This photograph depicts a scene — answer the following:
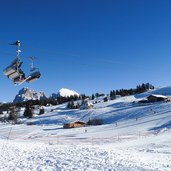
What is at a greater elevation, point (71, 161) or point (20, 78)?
point (20, 78)

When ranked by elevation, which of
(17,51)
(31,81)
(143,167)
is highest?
(17,51)

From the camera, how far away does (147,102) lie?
5423 inches

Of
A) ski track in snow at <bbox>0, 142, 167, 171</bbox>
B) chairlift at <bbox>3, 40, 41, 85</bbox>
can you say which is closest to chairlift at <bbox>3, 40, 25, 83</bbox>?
chairlift at <bbox>3, 40, 41, 85</bbox>

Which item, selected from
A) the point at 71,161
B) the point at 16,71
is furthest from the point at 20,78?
the point at 71,161

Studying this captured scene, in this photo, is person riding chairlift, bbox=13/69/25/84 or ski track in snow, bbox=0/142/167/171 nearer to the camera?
ski track in snow, bbox=0/142/167/171

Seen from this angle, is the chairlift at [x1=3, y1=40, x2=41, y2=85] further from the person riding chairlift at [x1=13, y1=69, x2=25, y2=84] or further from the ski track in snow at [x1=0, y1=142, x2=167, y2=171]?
the ski track in snow at [x1=0, y1=142, x2=167, y2=171]

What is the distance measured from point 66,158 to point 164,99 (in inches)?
4334

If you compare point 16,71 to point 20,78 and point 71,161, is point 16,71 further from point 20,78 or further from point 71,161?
point 71,161

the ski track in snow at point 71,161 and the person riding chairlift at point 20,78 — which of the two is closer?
the ski track in snow at point 71,161

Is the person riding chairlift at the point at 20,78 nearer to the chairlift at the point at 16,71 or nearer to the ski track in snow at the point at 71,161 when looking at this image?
the chairlift at the point at 16,71

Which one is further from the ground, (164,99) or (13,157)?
(164,99)

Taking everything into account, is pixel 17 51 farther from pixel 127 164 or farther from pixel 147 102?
pixel 147 102

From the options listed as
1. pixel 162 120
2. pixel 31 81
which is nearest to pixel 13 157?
pixel 31 81

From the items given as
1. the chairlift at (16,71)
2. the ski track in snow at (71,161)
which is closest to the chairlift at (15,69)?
the chairlift at (16,71)
